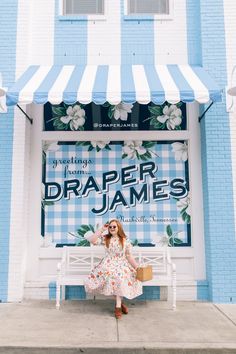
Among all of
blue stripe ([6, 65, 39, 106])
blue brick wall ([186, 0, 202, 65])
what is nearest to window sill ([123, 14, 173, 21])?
blue brick wall ([186, 0, 202, 65])

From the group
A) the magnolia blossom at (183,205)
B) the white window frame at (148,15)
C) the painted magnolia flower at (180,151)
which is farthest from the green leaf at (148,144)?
the white window frame at (148,15)

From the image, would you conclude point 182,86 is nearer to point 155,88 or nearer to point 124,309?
point 155,88

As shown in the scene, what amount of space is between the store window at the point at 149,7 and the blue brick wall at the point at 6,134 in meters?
2.18

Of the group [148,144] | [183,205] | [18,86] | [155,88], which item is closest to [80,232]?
[183,205]

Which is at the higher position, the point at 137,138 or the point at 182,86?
the point at 182,86

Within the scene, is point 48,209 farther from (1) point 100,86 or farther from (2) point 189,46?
(2) point 189,46

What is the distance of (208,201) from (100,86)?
2.58 m

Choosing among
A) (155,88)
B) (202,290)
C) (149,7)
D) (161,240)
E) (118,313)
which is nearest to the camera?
(118,313)

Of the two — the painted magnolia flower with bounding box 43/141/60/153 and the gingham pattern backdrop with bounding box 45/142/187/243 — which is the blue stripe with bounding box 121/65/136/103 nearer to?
the gingham pattern backdrop with bounding box 45/142/187/243

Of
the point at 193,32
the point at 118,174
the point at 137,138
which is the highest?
the point at 193,32

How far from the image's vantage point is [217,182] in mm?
6141

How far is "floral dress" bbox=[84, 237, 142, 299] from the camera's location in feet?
17.1

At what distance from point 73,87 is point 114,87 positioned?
0.60m

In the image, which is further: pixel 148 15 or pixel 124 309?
pixel 148 15
